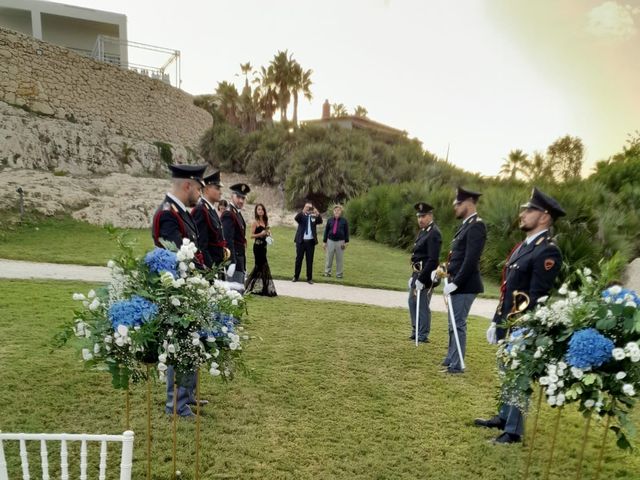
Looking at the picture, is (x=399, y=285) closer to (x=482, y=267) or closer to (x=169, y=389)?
(x=482, y=267)

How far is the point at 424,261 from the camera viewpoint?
5.92 meters

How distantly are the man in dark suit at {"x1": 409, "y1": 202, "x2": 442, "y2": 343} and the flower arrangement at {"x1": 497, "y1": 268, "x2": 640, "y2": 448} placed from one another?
9.31 ft

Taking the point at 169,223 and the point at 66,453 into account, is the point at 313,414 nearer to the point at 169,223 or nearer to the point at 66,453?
the point at 169,223

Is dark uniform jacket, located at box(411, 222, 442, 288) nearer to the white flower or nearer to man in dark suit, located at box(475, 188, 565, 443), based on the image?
man in dark suit, located at box(475, 188, 565, 443)

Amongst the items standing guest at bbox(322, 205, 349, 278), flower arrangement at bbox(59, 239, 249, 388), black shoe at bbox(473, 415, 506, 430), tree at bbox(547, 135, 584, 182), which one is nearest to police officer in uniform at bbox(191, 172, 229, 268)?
flower arrangement at bbox(59, 239, 249, 388)

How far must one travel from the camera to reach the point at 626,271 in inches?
473

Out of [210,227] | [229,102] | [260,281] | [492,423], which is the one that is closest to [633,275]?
[260,281]

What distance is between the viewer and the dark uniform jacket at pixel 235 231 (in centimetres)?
633

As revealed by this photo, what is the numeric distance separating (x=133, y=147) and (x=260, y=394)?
22576 mm

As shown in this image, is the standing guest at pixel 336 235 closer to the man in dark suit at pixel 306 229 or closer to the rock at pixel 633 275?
the man in dark suit at pixel 306 229

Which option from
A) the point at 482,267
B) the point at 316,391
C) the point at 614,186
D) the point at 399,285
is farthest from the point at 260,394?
the point at 614,186

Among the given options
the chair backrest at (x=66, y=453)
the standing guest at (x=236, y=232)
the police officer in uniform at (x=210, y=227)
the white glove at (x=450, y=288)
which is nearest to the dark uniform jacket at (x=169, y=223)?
the police officer in uniform at (x=210, y=227)

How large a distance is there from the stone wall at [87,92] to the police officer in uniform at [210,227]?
20.8 m

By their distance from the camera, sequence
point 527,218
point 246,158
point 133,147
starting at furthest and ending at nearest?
point 246,158 → point 133,147 → point 527,218
